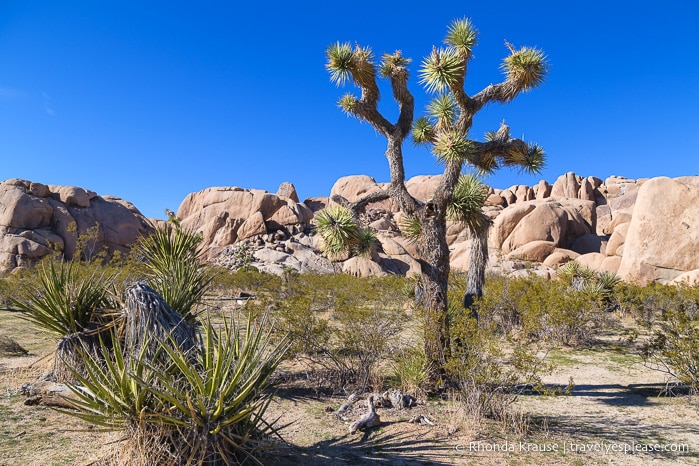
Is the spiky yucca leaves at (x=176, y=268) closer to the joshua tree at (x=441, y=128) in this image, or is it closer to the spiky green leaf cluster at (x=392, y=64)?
the joshua tree at (x=441, y=128)

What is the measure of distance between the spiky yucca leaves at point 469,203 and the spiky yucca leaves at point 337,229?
2253 millimetres

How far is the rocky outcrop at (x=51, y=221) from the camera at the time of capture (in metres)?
29.6

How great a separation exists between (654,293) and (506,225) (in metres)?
22.7

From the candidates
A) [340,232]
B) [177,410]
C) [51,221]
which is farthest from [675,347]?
[51,221]

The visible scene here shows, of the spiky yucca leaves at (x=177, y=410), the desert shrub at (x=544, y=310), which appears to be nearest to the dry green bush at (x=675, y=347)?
the desert shrub at (x=544, y=310)

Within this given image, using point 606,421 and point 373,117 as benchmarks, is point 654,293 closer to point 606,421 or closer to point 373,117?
point 606,421

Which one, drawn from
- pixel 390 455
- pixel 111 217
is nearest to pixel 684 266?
pixel 390 455

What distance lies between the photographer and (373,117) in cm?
831

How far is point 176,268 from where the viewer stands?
25.2ft

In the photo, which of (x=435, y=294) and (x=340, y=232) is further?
(x=340, y=232)

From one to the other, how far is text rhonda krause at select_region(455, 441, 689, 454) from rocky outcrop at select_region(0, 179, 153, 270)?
90.7 ft

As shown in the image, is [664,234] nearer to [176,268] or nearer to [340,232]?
[340,232]

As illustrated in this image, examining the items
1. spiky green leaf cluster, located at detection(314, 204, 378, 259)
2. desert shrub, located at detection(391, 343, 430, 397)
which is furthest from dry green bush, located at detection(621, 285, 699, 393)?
spiky green leaf cluster, located at detection(314, 204, 378, 259)

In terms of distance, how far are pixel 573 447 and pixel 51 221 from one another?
1553 inches
